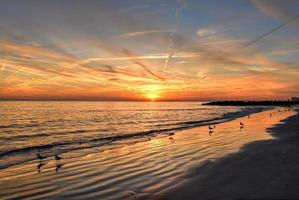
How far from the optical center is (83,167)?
14.1 meters

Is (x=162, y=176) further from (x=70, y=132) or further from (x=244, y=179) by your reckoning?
(x=70, y=132)

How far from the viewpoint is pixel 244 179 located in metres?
10.8

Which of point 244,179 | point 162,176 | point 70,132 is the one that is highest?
point 244,179

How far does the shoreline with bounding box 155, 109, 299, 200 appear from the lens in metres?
9.04

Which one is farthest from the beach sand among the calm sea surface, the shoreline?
the calm sea surface

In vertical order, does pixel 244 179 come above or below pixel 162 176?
above

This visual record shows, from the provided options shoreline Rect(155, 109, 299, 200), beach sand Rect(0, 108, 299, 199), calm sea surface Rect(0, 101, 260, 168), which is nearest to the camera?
shoreline Rect(155, 109, 299, 200)

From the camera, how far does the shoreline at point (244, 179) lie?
356 inches

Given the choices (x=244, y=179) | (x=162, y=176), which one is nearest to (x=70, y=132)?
(x=162, y=176)

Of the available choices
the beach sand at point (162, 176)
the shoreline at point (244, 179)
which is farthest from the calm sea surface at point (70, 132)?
the shoreline at point (244, 179)

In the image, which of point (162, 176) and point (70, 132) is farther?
point (70, 132)

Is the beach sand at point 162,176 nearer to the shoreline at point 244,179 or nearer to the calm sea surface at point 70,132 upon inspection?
the shoreline at point 244,179

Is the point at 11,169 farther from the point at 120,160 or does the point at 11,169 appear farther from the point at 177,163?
the point at 177,163

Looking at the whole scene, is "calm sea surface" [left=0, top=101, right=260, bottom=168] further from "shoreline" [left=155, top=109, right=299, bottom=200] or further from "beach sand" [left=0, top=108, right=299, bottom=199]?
"shoreline" [left=155, top=109, right=299, bottom=200]
